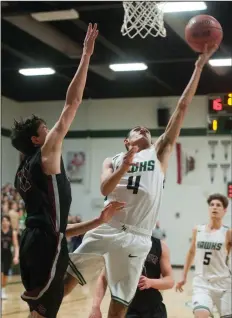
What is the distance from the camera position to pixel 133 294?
151 inches

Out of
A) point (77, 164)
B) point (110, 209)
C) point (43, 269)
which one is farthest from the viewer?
point (77, 164)

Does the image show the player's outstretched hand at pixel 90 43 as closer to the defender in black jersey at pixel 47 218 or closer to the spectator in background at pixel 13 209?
the defender in black jersey at pixel 47 218

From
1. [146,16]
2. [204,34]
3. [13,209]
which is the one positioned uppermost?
[146,16]

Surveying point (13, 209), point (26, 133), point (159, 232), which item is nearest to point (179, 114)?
point (26, 133)

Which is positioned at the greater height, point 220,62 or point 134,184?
point 220,62

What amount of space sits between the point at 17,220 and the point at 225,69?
6.38 meters

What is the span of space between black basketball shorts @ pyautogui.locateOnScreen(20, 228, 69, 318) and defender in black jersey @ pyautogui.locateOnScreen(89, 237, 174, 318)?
0.71m

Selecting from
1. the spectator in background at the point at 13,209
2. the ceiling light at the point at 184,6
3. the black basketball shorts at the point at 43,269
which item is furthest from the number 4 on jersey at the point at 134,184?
the spectator in background at the point at 13,209

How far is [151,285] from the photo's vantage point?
3990mm

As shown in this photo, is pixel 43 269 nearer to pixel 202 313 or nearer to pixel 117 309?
pixel 117 309

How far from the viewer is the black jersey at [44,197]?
131 inches

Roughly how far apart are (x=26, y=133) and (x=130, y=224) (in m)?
1.01

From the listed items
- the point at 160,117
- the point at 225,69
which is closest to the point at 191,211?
the point at 160,117

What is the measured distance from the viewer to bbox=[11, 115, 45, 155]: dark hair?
11.3 feet
